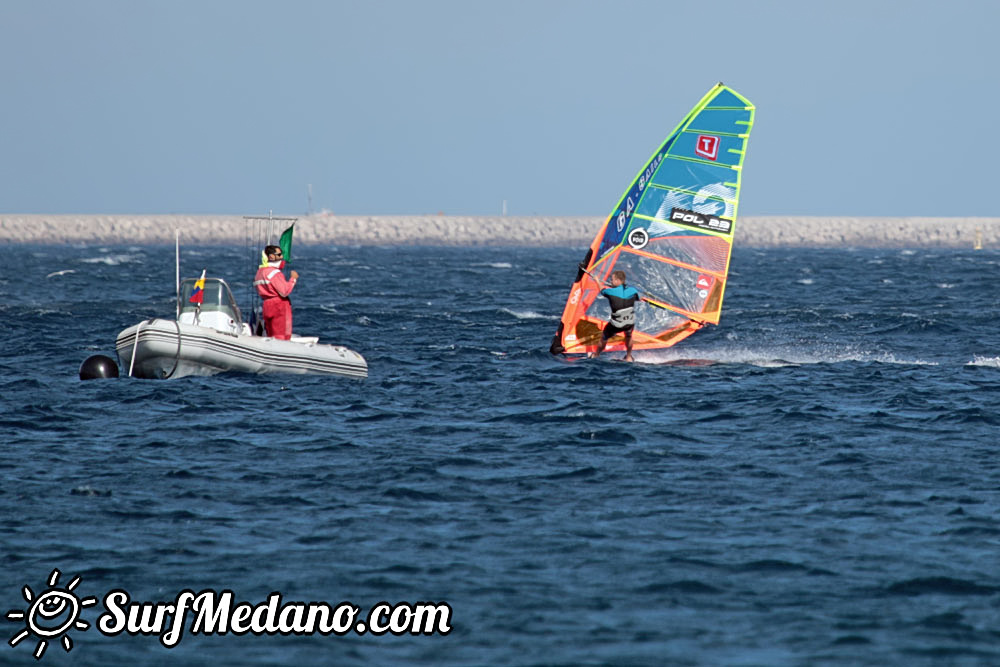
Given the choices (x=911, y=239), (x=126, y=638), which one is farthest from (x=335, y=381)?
(x=911, y=239)

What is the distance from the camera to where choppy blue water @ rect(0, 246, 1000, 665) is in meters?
8.11

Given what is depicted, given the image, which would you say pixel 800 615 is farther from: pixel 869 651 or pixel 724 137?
pixel 724 137

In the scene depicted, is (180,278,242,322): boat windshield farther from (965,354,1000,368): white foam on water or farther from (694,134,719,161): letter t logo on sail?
(965,354,1000,368): white foam on water

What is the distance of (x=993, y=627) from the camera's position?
820 cm

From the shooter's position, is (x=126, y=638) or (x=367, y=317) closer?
(x=126, y=638)

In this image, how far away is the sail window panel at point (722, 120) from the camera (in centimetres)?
2144

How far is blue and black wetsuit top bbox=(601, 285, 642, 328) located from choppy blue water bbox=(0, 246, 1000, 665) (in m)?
1.01

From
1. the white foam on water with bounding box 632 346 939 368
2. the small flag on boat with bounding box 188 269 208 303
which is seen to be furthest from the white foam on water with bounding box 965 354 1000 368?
the small flag on boat with bounding box 188 269 208 303

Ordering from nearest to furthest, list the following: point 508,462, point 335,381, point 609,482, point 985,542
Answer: point 985,542, point 609,482, point 508,462, point 335,381

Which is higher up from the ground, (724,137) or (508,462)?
(724,137)

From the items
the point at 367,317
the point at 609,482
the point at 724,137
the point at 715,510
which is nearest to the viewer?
the point at 715,510

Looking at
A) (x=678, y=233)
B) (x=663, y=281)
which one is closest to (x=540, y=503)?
(x=678, y=233)

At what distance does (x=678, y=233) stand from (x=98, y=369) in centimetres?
983

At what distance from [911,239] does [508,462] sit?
537 ft
